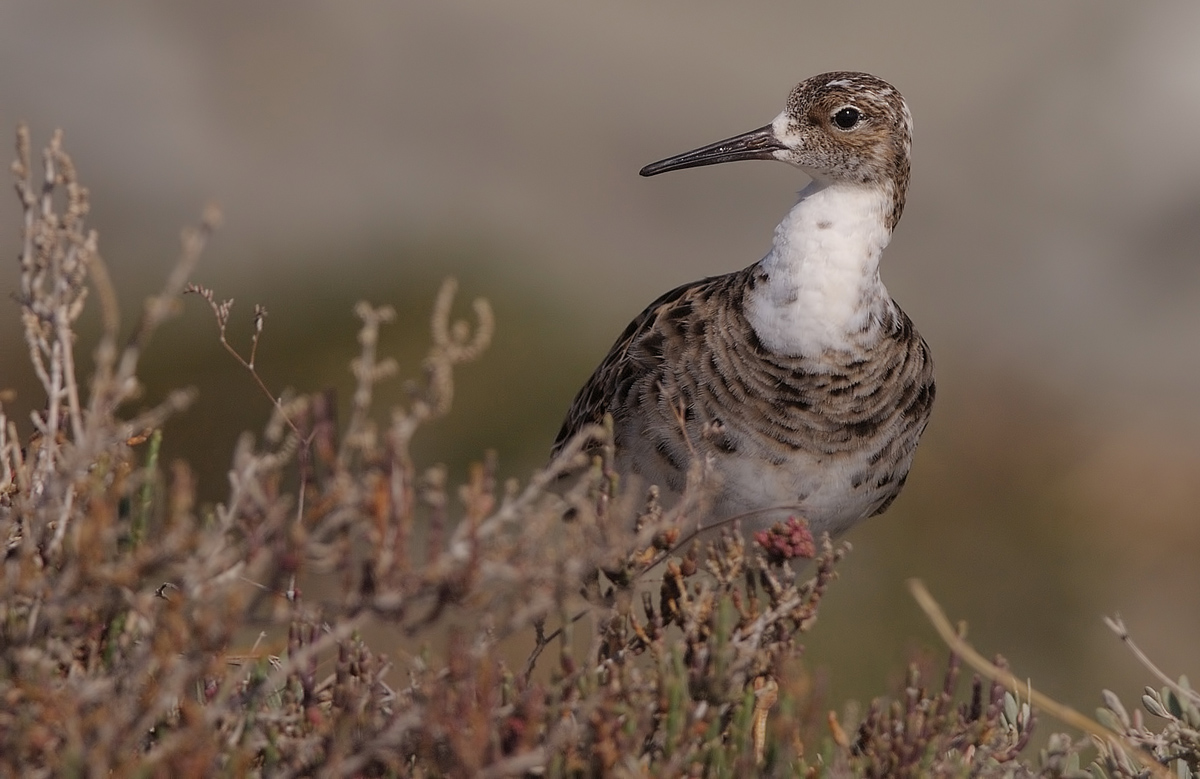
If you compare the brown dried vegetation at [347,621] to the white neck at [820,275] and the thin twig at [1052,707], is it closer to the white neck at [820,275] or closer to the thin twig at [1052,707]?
the thin twig at [1052,707]

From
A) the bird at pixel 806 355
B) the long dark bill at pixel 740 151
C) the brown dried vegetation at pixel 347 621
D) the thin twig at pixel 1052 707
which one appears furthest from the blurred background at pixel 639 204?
the brown dried vegetation at pixel 347 621

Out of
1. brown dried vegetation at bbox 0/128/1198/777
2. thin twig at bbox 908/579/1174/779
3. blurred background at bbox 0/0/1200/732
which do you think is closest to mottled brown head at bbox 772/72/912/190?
thin twig at bbox 908/579/1174/779

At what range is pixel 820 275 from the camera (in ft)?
15.0

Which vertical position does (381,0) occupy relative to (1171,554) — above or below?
above

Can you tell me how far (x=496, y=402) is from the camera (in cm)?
980

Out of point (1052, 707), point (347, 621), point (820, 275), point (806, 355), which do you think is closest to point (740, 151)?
point (820, 275)

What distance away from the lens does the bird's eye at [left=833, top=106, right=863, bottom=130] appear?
4.70 meters

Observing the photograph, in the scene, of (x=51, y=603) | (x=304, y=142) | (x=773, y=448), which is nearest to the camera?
(x=51, y=603)

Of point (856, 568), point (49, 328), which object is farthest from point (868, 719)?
point (856, 568)

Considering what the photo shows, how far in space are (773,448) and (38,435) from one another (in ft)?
7.48

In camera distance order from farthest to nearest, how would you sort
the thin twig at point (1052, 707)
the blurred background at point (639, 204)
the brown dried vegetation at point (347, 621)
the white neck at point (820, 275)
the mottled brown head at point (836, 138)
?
the blurred background at point (639, 204) → the mottled brown head at point (836, 138) → the white neck at point (820, 275) → the thin twig at point (1052, 707) → the brown dried vegetation at point (347, 621)

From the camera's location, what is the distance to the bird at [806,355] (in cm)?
460

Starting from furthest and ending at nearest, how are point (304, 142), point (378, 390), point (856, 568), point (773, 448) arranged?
point (304, 142) < point (378, 390) < point (856, 568) < point (773, 448)

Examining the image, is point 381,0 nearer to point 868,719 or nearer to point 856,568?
point 856,568
